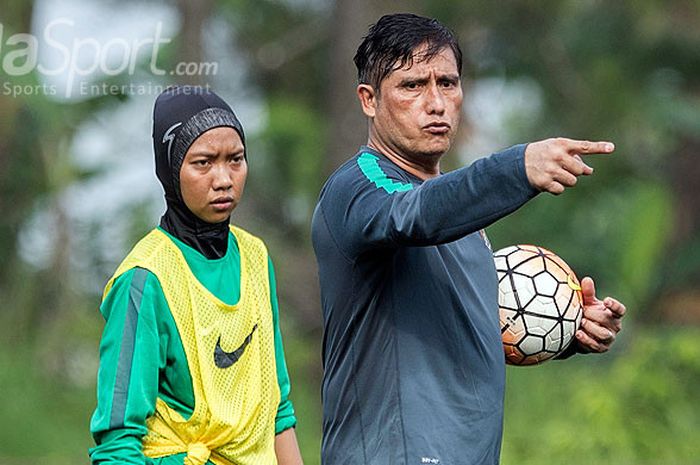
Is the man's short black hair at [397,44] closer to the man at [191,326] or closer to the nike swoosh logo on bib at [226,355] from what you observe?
the man at [191,326]

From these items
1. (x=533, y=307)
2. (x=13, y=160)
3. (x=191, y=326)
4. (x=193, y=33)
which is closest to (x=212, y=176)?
(x=191, y=326)

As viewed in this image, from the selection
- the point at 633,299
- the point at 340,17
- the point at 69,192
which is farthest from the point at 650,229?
the point at 69,192

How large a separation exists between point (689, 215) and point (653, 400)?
498 cm

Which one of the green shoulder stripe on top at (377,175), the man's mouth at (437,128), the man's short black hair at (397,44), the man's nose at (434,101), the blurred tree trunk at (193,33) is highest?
the blurred tree trunk at (193,33)

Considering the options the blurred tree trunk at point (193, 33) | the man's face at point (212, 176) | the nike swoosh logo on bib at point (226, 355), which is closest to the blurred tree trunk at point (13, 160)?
the blurred tree trunk at point (193, 33)

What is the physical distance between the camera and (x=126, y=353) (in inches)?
158

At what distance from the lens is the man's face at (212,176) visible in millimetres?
4246

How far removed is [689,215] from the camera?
16.6 metres

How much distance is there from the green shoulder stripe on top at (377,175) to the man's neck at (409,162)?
73 millimetres

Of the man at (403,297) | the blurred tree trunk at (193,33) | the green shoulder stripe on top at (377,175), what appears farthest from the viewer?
the blurred tree trunk at (193,33)

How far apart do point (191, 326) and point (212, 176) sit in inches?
18.8

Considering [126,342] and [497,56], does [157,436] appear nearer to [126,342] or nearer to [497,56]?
[126,342]

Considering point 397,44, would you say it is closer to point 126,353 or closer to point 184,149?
point 184,149

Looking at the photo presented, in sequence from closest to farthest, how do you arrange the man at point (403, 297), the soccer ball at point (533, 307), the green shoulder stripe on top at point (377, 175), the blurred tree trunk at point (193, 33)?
the green shoulder stripe on top at point (377, 175), the man at point (403, 297), the soccer ball at point (533, 307), the blurred tree trunk at point (193, 33)
